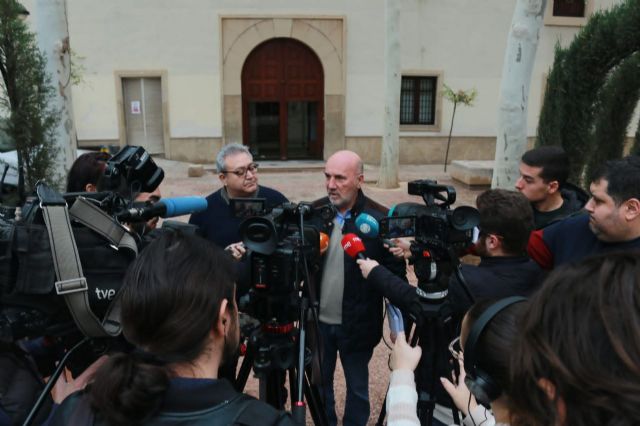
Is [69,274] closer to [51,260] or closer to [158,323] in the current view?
[51,260]

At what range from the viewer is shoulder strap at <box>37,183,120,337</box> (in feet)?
4.53

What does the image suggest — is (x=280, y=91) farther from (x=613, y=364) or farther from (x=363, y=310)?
(x=613, y=364)

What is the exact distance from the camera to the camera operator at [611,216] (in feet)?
7.18

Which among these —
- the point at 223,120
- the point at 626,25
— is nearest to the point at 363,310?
the point at 626,25

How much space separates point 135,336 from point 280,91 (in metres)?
15.1

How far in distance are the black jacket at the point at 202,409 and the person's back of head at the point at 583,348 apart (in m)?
0.50

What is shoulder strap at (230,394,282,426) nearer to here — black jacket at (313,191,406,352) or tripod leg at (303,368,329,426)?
tripod leg at (303,368,329,426)

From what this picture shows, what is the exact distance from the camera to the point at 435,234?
203 centimetres

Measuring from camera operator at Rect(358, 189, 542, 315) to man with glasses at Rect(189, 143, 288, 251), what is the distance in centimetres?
96

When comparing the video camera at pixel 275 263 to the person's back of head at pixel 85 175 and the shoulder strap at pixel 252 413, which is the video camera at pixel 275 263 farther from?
the person's back of head at pixel 85 175

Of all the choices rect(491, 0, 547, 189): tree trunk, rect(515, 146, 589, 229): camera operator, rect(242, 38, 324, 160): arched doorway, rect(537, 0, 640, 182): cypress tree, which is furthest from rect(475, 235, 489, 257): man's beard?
rect(242, 38, 324, 160): arched doorway

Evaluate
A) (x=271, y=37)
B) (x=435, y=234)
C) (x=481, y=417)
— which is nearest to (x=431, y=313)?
(x=435, y=234)

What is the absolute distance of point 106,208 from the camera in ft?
5.28

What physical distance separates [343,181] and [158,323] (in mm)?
1825
